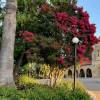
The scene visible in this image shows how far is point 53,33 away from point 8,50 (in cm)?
563

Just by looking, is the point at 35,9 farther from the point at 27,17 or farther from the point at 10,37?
the point at 10,37

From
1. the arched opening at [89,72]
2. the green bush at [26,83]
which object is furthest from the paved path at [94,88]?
the arched opening at [89,72]

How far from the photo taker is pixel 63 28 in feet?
66.7

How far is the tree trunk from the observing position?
15.5 meters

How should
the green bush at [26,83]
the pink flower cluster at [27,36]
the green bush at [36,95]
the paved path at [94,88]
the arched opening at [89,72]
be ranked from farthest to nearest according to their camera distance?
the arched opening at [89,72] < the paved path at [94,88] < the pink flower cluster at [27,36] < the green bush at [26,83] < the green bush at [36,95]

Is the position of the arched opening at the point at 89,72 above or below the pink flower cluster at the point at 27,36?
above

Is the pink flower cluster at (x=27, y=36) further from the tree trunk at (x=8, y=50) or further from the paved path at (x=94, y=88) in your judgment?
the paved path at (x=94, y=88)

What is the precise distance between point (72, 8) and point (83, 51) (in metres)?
2.65

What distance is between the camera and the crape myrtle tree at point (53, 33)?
20288 millimetres

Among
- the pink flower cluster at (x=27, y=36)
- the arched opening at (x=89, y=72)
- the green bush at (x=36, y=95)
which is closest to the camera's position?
the green bush at (x=36, y=95)

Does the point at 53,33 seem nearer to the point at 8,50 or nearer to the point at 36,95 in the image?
the point at 8,50

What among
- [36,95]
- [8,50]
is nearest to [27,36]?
[8,50]

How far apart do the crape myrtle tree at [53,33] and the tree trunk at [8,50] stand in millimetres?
3961

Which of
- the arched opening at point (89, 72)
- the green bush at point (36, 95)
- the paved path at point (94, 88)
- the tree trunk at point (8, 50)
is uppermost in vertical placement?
the arched opening at point (89, 72)
